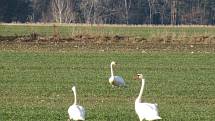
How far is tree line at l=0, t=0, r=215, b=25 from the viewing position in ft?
452

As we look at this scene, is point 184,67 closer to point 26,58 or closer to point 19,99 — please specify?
point 26,58

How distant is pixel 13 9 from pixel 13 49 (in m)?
62.5

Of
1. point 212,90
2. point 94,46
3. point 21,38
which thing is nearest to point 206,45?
point 94,46

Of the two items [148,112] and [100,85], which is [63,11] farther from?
[148,112]

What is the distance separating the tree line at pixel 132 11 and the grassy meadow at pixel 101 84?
93.1m

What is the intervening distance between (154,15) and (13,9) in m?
42.1

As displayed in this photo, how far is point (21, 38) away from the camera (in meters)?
54.8

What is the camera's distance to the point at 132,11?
481 ft

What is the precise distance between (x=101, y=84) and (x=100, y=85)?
0.31m

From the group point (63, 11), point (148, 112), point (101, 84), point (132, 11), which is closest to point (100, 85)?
point (101, 84)

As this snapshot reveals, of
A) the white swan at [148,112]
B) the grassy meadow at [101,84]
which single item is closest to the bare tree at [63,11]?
the grassy meadow at [101,84]

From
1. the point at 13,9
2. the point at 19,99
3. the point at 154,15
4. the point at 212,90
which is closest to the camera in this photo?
the point at 19,99

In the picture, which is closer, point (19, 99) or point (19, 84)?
point (19, 99)

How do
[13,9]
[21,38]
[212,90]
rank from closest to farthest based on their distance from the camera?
1. [212,90]
2. [21,38]
3. [13,9]
